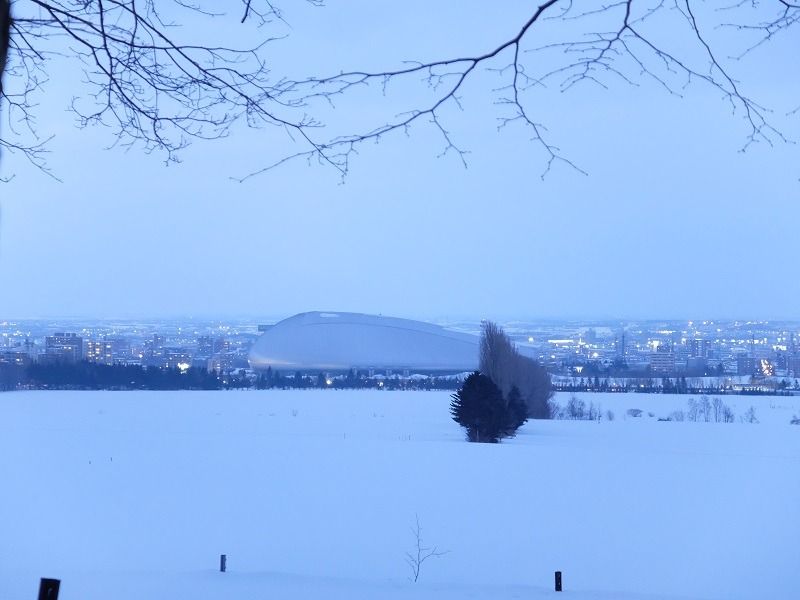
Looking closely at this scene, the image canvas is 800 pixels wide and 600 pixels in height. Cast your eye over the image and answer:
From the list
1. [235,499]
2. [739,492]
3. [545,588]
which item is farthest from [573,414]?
[545,588]

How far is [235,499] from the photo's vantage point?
15.7 m

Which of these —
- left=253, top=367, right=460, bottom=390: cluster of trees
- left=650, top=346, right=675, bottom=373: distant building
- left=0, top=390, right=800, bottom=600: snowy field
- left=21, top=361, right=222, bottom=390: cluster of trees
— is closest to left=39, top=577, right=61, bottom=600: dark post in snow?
left=0, top=390, right=800, bottom=600: snowy field

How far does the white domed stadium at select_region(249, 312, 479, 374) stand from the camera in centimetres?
8800

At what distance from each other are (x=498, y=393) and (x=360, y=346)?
61.3m

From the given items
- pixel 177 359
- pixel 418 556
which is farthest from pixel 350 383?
pixel 418 556

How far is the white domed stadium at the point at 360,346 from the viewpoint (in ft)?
289

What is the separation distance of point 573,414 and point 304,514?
3360 centimetres

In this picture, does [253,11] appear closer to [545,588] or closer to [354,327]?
[545,588]

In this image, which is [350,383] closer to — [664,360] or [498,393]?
[664,360]

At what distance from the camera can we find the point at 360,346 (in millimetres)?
90062

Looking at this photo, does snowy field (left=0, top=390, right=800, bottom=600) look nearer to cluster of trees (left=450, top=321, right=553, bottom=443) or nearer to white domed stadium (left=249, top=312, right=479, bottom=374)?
cluster of trees (left=450, top=321, right=553, bottom=443)

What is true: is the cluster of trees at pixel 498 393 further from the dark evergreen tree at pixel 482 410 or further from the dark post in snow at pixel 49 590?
the dark post in snow at pixel 49 590

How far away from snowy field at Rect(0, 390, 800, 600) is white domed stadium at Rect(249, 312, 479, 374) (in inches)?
2292

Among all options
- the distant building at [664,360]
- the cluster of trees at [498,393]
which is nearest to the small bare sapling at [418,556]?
the cluster of trees at [498,393]
